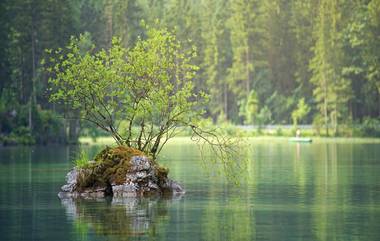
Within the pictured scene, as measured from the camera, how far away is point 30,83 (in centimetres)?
11619

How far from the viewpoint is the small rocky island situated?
142 feet

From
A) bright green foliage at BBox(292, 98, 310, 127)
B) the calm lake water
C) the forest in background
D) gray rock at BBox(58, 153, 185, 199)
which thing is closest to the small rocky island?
gray rock at BBox(58, 153, 185, 199)

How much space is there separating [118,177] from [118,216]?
8.37 meters

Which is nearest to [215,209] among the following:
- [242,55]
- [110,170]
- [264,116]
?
[110,170]

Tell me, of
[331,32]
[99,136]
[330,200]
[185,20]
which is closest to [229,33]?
[185,20]

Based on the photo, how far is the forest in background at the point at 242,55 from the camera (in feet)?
362

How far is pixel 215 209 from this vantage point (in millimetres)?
37844

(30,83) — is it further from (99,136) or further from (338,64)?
(338,64)

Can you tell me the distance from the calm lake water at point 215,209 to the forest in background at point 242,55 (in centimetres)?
4908

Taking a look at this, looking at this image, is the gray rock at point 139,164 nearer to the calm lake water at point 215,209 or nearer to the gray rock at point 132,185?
the gray rock at point 132,185

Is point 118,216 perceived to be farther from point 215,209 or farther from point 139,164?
point 139,164

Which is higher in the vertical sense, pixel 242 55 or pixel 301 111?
pixel 242 55

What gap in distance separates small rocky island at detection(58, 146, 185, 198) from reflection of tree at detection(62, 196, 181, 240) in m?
1.48

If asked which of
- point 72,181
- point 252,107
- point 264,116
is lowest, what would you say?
point 72,181
